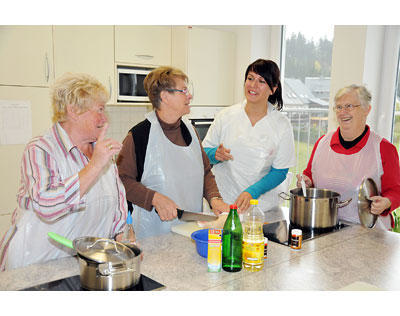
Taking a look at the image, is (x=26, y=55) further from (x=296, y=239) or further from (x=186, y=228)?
(x=296, y=239)

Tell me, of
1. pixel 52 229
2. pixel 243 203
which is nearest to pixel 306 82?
pixel 243 203

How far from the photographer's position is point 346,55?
2.75 m

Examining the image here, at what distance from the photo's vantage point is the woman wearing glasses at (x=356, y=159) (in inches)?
76.8

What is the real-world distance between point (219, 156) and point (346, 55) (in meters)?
1.29

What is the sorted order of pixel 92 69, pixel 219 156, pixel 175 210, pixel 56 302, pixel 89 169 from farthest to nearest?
pixel 92 69 < pixel 219 156 < pixel 175 210 < pixel 89 169 < pixel 56 302

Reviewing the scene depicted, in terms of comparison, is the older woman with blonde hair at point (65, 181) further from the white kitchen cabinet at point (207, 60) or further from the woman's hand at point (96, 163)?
the white kitchen cabinet at point (207, 60)

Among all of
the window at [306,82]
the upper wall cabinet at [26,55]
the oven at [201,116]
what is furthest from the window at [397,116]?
the upper wall cabinet at [26,55]

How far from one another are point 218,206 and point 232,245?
0.56 m

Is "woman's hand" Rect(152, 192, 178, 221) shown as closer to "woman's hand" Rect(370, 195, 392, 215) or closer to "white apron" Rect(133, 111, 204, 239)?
"white apron" Rect(133, 111, 204, 239)

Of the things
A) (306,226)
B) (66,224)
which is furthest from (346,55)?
(66,224)

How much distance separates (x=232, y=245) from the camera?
131cm

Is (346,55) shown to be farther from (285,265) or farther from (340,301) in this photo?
(340,301)

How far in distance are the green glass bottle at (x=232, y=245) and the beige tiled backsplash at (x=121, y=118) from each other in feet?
8.11

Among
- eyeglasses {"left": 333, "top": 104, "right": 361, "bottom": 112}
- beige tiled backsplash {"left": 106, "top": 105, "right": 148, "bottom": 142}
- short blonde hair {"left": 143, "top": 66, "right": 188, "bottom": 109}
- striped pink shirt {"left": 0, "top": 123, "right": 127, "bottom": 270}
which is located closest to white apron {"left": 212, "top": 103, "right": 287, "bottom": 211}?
eyeglasses {"left": 333, "top": 104, "right": 361, "bottom": 112}
